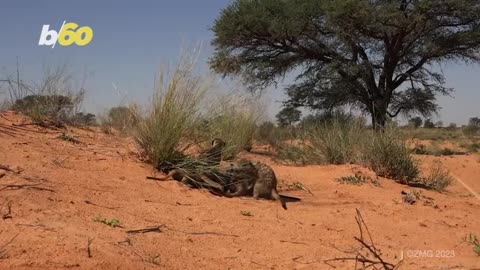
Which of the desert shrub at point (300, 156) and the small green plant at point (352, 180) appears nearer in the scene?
the small green plant at point (352, 180)

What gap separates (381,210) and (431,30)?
41.9 ft

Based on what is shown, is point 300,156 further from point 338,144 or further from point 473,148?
point 473,148

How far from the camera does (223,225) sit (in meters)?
4.66

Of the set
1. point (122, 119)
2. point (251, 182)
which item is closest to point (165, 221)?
point (251, 182)

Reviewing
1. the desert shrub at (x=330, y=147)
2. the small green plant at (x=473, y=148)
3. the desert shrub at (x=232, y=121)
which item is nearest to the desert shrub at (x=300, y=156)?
the desert shrub at (x=330, y=147)

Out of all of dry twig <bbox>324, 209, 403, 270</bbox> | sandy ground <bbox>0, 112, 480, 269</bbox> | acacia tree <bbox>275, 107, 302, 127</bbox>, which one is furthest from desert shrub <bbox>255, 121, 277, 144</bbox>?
dry twig <bbox>324, 209, 403, 270</bbox>

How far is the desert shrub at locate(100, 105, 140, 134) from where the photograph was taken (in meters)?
7.02

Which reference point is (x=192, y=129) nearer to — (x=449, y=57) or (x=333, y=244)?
(x=333, y=244)

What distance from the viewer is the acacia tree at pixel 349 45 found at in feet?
54.2

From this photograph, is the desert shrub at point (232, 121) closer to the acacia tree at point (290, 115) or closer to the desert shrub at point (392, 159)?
the desert shrub at point (392, 159)

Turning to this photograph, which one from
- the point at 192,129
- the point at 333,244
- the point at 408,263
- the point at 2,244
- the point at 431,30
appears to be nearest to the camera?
the point at 2,244

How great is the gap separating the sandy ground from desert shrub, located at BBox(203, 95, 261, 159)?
1.23 m

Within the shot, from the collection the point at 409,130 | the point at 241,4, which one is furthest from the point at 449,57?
the point at 409,130

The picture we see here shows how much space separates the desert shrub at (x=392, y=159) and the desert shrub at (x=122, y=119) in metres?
4.29
